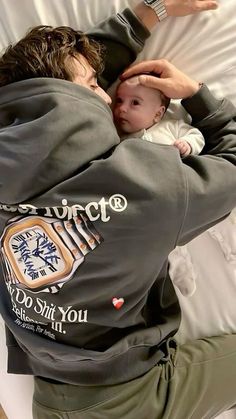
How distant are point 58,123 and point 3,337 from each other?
537 millimetres

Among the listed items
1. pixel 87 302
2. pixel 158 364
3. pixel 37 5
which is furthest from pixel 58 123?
pixel 158 364

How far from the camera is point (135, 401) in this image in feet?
3.08

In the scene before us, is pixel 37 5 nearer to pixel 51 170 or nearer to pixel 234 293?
pixel 51 170

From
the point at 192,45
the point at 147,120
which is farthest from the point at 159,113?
the point at 192,45

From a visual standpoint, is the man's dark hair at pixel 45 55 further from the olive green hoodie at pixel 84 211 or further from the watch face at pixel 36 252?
the watch face at pixel 36 252

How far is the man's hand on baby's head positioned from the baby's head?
0.05ft

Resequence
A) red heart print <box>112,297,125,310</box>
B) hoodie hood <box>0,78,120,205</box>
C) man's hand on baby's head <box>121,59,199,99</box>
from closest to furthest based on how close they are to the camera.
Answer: hoodie hood <box>0,78,120,205</box> → red heart print <box>112,297,125,310</box> → man's hand on baby's head <box>121,59,199,99</box>

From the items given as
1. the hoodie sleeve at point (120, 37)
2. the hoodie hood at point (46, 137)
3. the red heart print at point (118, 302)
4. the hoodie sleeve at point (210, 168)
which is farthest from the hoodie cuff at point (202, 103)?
the red heart print at point (118, 302)

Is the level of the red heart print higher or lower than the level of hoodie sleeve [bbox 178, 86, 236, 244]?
lower

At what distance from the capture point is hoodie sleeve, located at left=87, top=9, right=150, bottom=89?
993mm

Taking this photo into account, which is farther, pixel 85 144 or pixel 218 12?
pixel 218 12

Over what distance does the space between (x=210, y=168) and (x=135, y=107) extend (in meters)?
0.21

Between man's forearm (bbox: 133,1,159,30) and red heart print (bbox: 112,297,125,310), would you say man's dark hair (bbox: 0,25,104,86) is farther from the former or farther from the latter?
red heart print (bbox: 112,297,125,310)

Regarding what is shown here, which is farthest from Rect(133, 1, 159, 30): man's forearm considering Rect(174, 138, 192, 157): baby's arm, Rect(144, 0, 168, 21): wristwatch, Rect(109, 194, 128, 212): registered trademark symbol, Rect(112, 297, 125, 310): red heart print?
Rect(112, 297, 125, 310): red heart print
